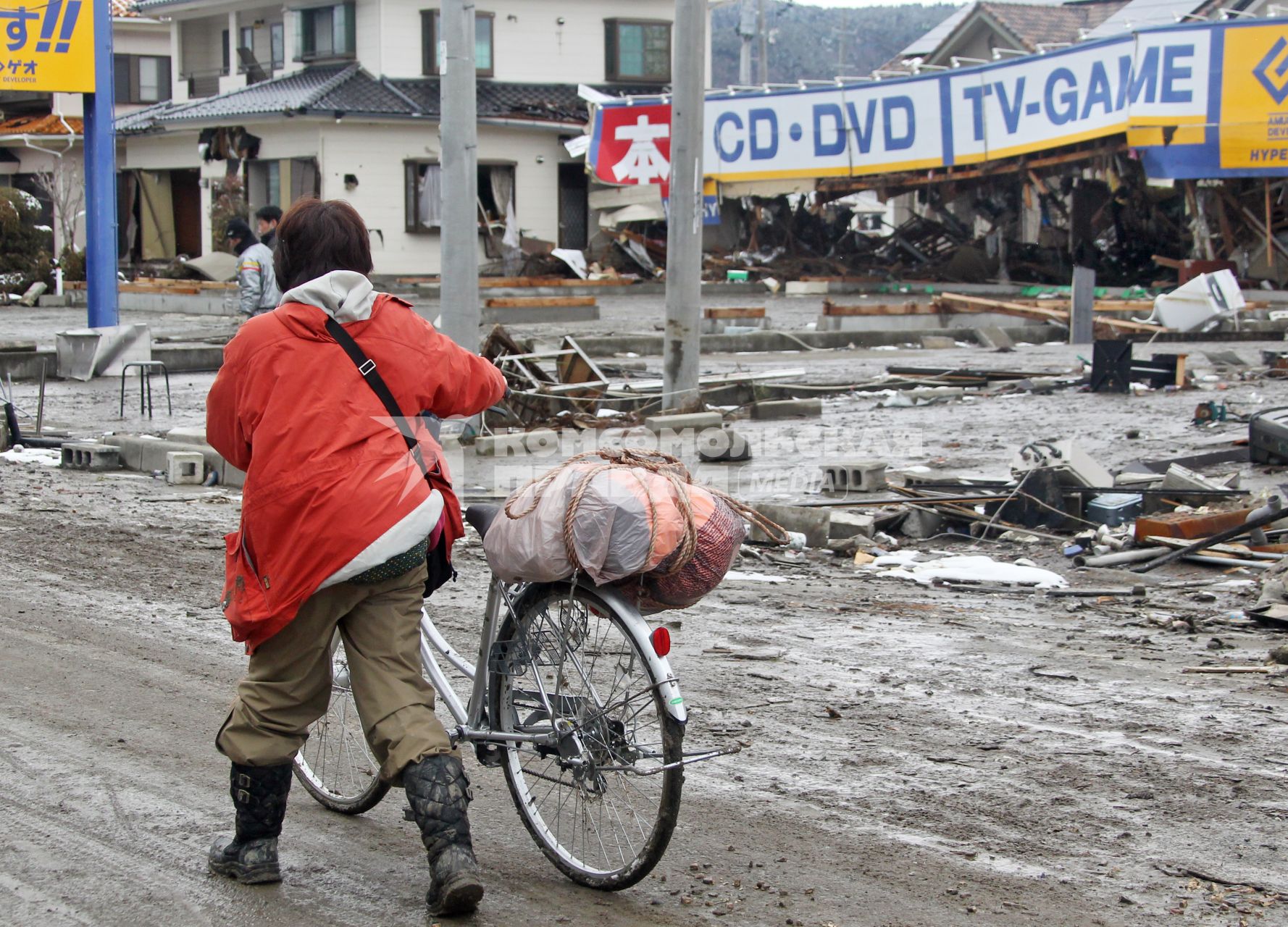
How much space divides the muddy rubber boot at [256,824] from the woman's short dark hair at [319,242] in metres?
1.29

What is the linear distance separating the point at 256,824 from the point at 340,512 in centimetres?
94

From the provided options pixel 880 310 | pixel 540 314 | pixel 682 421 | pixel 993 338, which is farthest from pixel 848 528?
pixel 540 314

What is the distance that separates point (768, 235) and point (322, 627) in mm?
37061

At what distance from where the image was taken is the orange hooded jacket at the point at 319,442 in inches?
138

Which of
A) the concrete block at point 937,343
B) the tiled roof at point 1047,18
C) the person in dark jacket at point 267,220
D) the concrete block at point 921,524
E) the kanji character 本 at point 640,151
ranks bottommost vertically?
the concrete block at point 921,524

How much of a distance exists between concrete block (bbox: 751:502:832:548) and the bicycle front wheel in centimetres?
475

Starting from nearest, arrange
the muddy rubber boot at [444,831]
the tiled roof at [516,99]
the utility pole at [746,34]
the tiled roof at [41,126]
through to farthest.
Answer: the muddy rubber boot at [444,831] < the tiled roof at [516,99] < the tiled roof at [41,126] < the utility pole at [746,34]

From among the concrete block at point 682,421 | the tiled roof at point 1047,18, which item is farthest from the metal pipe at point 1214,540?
the tiled roof at point 1047,18

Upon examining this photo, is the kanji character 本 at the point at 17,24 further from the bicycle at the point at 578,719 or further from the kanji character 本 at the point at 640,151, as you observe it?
the kanji character 本 at the point at 640,151

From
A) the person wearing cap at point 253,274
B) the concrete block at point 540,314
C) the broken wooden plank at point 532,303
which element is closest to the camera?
the person wearing cap at point 253,274

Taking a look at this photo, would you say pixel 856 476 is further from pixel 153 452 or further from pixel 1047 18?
pixel 1047 18

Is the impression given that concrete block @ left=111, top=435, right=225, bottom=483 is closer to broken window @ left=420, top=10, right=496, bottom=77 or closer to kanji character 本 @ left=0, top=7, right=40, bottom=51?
kanji character 本 @ left=0, top=7, right=40, bottom=51

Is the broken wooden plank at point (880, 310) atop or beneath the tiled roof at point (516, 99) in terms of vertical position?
beneath

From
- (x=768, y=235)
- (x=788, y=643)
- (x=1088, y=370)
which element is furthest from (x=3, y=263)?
(x=788, y=643)
